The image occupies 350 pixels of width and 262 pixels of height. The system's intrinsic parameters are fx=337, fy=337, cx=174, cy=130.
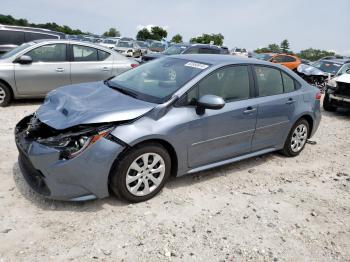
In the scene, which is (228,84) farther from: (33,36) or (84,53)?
(33,36)

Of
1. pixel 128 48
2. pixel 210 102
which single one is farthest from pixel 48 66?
pixel 128 48

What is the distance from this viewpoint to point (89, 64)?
25.6 ft

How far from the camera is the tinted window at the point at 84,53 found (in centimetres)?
762

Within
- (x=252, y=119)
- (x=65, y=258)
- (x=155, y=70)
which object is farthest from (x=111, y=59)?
(x=65, y=258)

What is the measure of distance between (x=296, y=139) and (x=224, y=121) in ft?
6.14

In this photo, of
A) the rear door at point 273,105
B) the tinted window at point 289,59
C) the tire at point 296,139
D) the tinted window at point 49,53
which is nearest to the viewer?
the rear door at point 273,105

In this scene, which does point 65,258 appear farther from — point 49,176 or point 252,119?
point 252,119

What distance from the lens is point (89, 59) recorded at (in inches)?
308

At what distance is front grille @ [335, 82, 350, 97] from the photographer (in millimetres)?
8805

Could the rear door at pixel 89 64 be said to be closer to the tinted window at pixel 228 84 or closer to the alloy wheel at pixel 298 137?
the tinted window at pixel 228 84

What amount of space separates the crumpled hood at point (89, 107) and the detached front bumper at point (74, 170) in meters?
0.26

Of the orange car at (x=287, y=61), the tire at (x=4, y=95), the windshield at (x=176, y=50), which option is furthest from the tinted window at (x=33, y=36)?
the orange car at (x=287, y=61)

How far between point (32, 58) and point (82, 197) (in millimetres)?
4997

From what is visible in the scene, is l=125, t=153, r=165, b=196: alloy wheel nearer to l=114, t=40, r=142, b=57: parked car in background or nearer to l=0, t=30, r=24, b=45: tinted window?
l=0, t=30, r=24, b=45: tinted window
